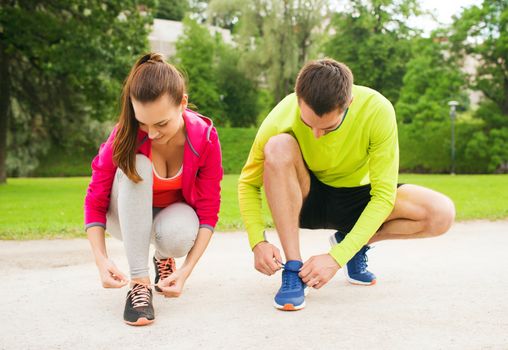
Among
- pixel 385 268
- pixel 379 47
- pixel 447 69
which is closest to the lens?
pixel 385 268

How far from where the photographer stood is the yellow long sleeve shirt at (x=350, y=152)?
2.79 meters

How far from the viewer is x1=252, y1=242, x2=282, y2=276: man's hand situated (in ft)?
9.02

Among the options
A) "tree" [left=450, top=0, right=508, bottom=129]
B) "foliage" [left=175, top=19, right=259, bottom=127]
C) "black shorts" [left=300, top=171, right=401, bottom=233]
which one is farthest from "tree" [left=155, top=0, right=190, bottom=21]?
"black shorts" [left=300, top=171, right=401, bottom=233]

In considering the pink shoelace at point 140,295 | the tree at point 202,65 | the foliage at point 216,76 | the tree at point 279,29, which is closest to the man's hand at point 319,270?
the pink shoelace at point 140,295

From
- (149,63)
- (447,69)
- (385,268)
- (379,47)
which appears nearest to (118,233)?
(149,63)

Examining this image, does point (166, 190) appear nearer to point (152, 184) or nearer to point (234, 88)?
point (152, 184)

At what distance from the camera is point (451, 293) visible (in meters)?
2.98

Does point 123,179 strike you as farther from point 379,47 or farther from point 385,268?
point 379,47

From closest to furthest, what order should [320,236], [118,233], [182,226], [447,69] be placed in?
[182,226] < [118,233] < [320,236] < [447,69]

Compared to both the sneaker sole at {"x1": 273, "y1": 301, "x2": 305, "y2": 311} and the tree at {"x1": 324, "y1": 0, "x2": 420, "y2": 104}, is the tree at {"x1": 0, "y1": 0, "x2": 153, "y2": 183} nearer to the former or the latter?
the sneaker sole at {"x1": 273, "y1": 301, "x2": 305, "y2": 311}

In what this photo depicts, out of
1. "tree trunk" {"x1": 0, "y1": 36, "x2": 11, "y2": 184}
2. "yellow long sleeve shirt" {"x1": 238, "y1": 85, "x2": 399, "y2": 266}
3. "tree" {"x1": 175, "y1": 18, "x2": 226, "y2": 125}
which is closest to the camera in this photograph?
"yellow long sleeve shirt" {"x1": 238, "y1": 85, "x2": 399, "y2": 266}

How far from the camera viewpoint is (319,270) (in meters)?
2.61

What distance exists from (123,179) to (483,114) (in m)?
25.1

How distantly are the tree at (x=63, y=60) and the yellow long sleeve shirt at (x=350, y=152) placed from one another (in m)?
12.4
